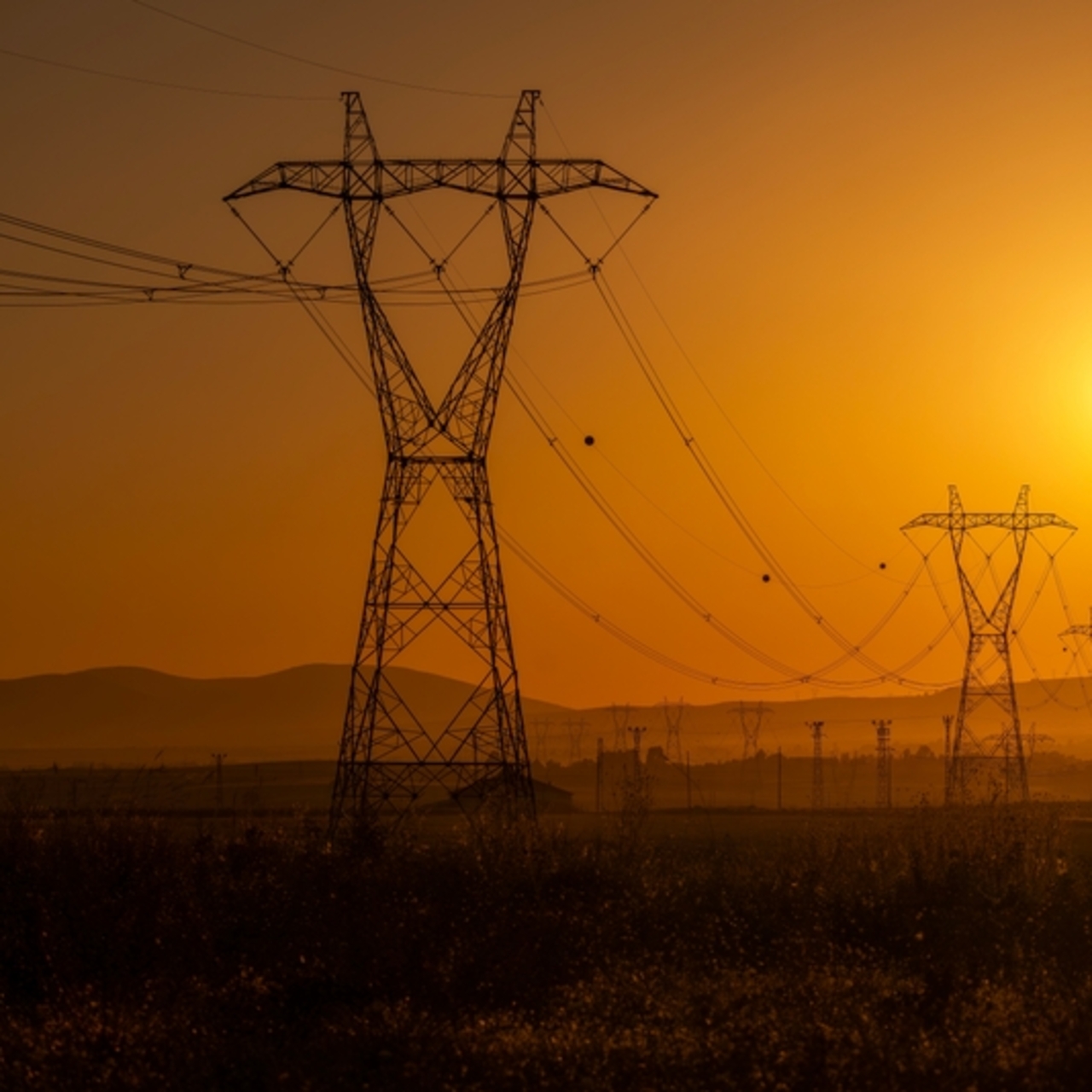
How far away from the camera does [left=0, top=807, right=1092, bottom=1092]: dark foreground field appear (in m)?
17.6

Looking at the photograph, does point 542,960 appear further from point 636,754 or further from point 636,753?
point 636,753

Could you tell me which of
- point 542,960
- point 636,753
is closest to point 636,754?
point 636,753

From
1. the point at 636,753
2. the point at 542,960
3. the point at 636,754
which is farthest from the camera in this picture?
the point at 636,753

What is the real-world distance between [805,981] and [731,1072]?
5.37 metres

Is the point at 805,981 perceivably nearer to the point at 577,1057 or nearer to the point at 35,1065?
the point at 577,1057

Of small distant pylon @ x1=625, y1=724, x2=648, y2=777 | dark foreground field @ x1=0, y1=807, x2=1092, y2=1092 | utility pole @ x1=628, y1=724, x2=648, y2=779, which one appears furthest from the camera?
small distant pylon @ x1=625, y1=724, x2=648, y2=777

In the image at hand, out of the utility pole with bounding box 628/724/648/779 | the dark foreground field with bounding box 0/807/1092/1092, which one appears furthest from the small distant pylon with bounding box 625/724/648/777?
the dark foreground field with bounding box 0/807/1092/1092

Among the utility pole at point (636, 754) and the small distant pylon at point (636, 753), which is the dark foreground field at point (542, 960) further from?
the small distant pylon at point (636, 753)

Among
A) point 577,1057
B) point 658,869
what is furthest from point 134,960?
point 658,869

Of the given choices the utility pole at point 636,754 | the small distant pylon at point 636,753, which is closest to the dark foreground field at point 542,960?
the utility pole at point 636,754

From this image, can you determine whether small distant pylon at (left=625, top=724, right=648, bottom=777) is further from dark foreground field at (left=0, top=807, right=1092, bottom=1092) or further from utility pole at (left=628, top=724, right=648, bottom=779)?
dark foreground field at (left=0, top=807, right=1092, bottom=1092)

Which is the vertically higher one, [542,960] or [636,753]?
[636,753]

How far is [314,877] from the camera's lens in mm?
27531

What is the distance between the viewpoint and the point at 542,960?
23844 millimetres
